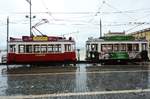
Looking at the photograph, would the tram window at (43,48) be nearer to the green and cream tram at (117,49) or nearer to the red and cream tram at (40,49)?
the red and cream tram at (40,49)

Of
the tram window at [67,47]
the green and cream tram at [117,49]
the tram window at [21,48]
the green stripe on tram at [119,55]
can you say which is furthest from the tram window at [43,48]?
the green stripe on tram at [119,55]

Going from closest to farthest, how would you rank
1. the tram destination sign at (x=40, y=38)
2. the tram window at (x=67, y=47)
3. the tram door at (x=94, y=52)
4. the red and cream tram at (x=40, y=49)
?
the red and cream tram at (x=40, y=49), the tram destination sign at (x=40, y=38), the tram window at (x=67, y=47), the tram door at (x=94, y=52)

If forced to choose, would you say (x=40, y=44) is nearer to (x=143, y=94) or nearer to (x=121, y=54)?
(x=121, y=54)

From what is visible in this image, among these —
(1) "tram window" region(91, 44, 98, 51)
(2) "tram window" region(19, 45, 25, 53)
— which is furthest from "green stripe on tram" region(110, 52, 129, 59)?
(2) "tram window" region(19, 45, 25, 53)

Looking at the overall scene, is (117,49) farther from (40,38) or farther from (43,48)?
(40,38)

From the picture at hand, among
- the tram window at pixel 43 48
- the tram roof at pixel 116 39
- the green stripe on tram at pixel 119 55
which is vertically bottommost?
the green stripe on tram at pixel 119 55

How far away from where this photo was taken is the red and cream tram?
30109 mm

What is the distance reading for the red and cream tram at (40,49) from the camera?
30.1 meters

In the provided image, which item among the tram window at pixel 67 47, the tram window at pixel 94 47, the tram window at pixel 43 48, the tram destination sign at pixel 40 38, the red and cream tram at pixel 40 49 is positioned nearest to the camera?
the red and cream tram at pixel 40 49

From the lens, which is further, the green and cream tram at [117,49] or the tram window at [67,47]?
the green and cream tram at [117,49]

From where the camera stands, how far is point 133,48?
32719mm

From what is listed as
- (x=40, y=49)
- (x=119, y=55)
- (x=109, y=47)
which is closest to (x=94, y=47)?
(x=109, y=47)

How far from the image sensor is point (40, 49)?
101 feet

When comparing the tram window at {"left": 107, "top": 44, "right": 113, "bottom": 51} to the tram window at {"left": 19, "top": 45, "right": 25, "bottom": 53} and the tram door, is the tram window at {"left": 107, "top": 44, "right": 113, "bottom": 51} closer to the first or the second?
the tram door
